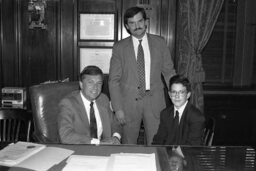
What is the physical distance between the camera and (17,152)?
186 centimetres

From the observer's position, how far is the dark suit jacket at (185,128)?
2388mm

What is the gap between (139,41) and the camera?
321 cm

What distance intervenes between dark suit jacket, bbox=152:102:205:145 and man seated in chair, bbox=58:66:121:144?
0.32m

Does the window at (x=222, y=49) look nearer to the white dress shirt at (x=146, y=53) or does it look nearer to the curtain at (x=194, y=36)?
the curtain at (x=194, y=36)

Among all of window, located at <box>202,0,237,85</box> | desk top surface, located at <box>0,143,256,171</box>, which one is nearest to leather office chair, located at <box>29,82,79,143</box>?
desk top surface, located at <box>0,143,256,171</box>

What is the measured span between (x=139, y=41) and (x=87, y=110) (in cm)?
102

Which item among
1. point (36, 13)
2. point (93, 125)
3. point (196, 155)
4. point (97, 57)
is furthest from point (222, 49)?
point (196, 155)

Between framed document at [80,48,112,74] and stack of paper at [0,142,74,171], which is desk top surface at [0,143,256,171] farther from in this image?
framed document at [80,48,112,74]

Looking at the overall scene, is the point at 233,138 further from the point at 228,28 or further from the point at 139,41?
the point at 139,41

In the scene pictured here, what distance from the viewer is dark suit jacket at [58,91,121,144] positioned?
7.40 ft

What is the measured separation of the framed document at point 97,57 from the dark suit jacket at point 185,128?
60.7 inches

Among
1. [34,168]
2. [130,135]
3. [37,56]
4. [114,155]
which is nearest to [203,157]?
[114,155]

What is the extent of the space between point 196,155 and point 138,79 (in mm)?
1353

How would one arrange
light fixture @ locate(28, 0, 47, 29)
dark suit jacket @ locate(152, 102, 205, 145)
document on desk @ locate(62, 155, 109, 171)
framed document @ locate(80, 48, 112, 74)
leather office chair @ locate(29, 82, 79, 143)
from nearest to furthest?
document on desk @ locate(62, 155, 109, 171), dark suit jacket @ locate(152, 102, 205, 145), leather office chair @ locate(29, 82, 79, 143), light fixture @ locate(28, 0, 47, 29), framed document @ locate(80, 48, 112, 74)
